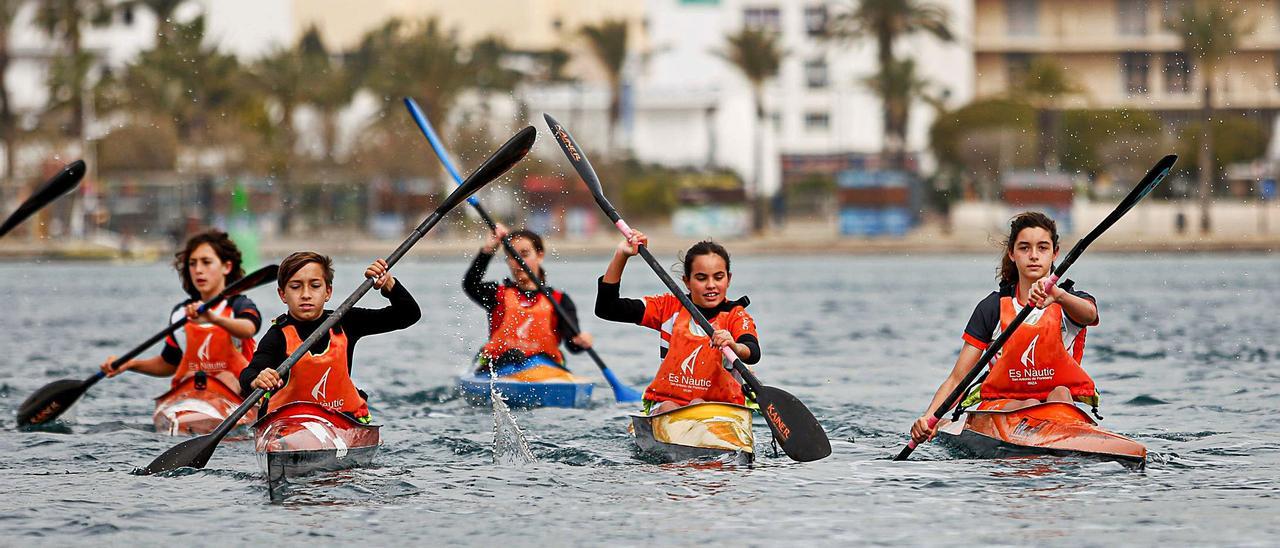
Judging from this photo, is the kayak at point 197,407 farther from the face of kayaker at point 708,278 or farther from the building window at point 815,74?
the building window at point 815,74

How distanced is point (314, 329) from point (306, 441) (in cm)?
66

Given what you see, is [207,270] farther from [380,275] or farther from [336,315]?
[380,275]

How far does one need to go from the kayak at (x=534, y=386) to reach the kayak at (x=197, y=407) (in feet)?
6.94

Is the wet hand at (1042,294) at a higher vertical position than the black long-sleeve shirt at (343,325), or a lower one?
higher

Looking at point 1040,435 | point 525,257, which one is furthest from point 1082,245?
point 525,257

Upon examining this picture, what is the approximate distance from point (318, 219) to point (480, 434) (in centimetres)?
4594

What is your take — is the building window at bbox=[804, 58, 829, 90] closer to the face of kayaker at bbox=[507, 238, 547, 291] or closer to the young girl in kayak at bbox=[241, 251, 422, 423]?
the face of kayaker at bbox=[507, 238, 547, 291]

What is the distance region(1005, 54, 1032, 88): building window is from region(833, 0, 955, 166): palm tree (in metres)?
12.6

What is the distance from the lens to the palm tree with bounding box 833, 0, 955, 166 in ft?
184

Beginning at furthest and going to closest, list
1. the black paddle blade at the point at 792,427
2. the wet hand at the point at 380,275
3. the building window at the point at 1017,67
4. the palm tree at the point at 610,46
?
1. the building window at the point at 1017,67
2. the palm tree at the point at 610,46
3. the black paddle blade at the point at 792,427
4. the wet hand at the point at 380,275

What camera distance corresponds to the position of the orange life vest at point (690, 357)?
34.4 ft

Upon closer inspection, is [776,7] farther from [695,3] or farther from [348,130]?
[348,130]

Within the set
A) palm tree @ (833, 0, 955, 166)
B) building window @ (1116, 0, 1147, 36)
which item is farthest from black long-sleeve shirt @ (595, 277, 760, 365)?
building window @ (1116, 0, 1147, 36)

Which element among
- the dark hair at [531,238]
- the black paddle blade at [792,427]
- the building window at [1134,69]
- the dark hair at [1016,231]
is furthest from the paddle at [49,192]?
the building window at [1134,69]
